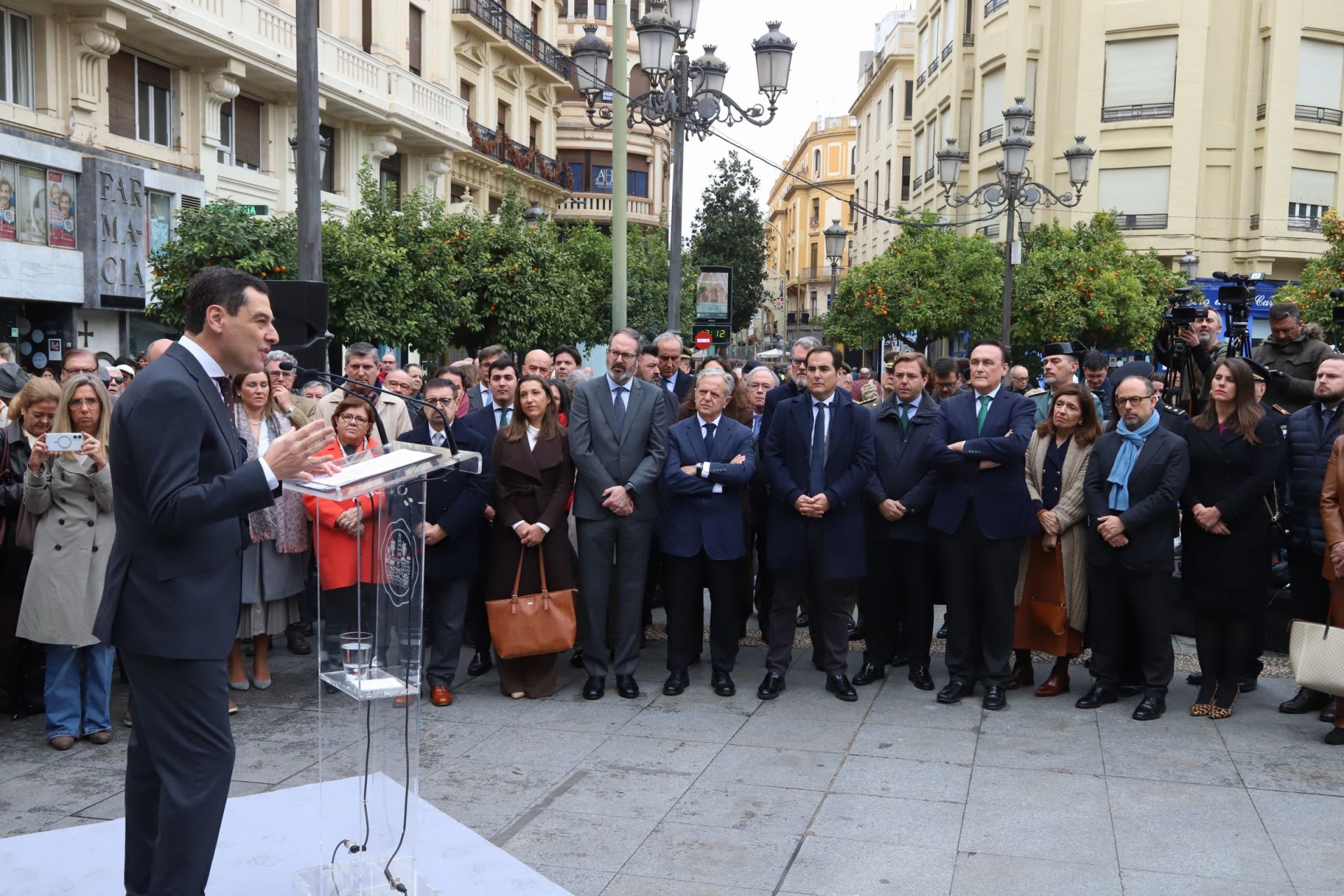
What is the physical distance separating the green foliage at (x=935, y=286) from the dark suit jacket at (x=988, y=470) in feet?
61.6

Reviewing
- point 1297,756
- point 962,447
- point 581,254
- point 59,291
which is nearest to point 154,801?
point 962,447

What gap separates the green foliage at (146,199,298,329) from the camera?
13887 mm

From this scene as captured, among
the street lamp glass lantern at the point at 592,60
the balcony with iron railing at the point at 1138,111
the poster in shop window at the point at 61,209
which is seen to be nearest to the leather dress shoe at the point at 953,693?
the street lamp glass lantern at the point at 592,60

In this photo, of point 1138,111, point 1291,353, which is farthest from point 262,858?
point 1138,111

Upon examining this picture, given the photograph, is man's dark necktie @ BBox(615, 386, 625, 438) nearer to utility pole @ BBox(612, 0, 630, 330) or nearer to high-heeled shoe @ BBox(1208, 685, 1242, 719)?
high-heeled shoe @ BBox(1208, 685, 1242, 719)

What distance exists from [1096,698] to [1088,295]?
70.2 feet

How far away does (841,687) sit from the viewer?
7602 millimetres

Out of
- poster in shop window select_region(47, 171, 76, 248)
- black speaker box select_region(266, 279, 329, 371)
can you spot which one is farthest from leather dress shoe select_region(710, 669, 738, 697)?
poster in shop window select_region(47, 171, 76, 248)

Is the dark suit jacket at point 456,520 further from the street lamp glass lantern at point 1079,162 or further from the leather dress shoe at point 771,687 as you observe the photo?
the street lamp glass lantern at point 1079,162

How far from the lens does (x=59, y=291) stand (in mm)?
17312

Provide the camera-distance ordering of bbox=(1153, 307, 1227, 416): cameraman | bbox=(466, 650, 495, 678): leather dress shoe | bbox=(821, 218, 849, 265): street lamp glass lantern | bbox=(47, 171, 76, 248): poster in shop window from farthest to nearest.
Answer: bbox=(821, 218, 849, 265): street lamp glass lantern → bbox=(47, 171, 76, 248): poster in shop window → bbox=(1153, 307, 1227, 416): cameraman → bbox=(466, 650, 495, 678): leather dress shoe

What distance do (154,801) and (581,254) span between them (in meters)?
24.6

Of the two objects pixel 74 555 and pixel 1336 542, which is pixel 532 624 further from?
pixel 1336 542

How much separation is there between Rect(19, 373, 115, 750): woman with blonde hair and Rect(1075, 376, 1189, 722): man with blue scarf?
590 centimetres
